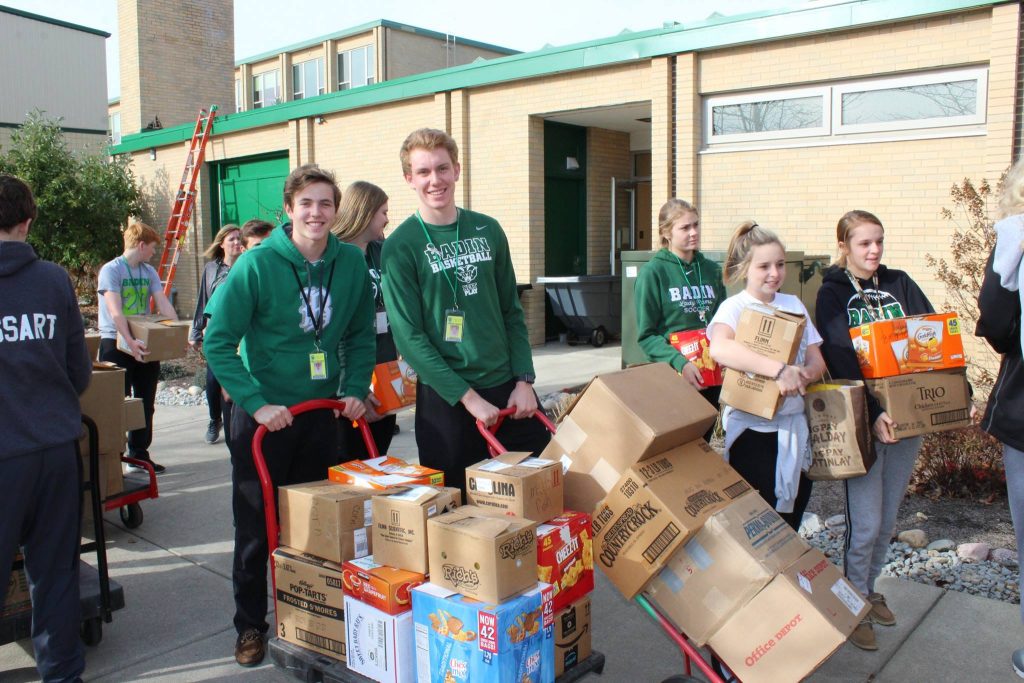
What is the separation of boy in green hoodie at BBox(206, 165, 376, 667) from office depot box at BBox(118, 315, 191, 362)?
2.86m

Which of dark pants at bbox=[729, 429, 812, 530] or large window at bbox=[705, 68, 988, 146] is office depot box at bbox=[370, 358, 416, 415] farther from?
large window at bbox=[705, 68, 988, 146]

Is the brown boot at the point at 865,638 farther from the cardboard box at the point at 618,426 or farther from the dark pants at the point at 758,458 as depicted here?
the cardboard box at the point at 618,426

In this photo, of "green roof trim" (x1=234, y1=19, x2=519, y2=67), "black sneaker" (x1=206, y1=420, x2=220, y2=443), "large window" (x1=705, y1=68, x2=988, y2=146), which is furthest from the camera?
"green roof trim" (x1=234, y1=19, x2=519, y2=67)

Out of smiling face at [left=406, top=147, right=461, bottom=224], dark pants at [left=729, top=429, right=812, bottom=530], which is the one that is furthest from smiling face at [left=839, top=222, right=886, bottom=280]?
smiling face at [left=406, top=147, right=461, bottom=224]

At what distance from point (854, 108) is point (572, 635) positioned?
8.46 meters

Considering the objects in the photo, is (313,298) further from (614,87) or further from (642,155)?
(642,155)

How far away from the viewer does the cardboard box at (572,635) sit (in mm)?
2588

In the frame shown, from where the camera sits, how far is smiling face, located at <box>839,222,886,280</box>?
348cm

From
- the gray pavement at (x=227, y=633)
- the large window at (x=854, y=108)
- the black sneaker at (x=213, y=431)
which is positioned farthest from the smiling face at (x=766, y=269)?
the large window at (x=854, y=108)

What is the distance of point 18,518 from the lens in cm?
289

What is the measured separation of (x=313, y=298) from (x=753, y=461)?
1961mm

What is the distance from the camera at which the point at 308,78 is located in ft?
116

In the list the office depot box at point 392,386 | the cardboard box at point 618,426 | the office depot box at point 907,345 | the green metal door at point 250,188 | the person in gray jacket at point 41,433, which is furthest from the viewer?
the green metal door at point 250,188

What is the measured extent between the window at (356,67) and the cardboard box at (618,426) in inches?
1173
